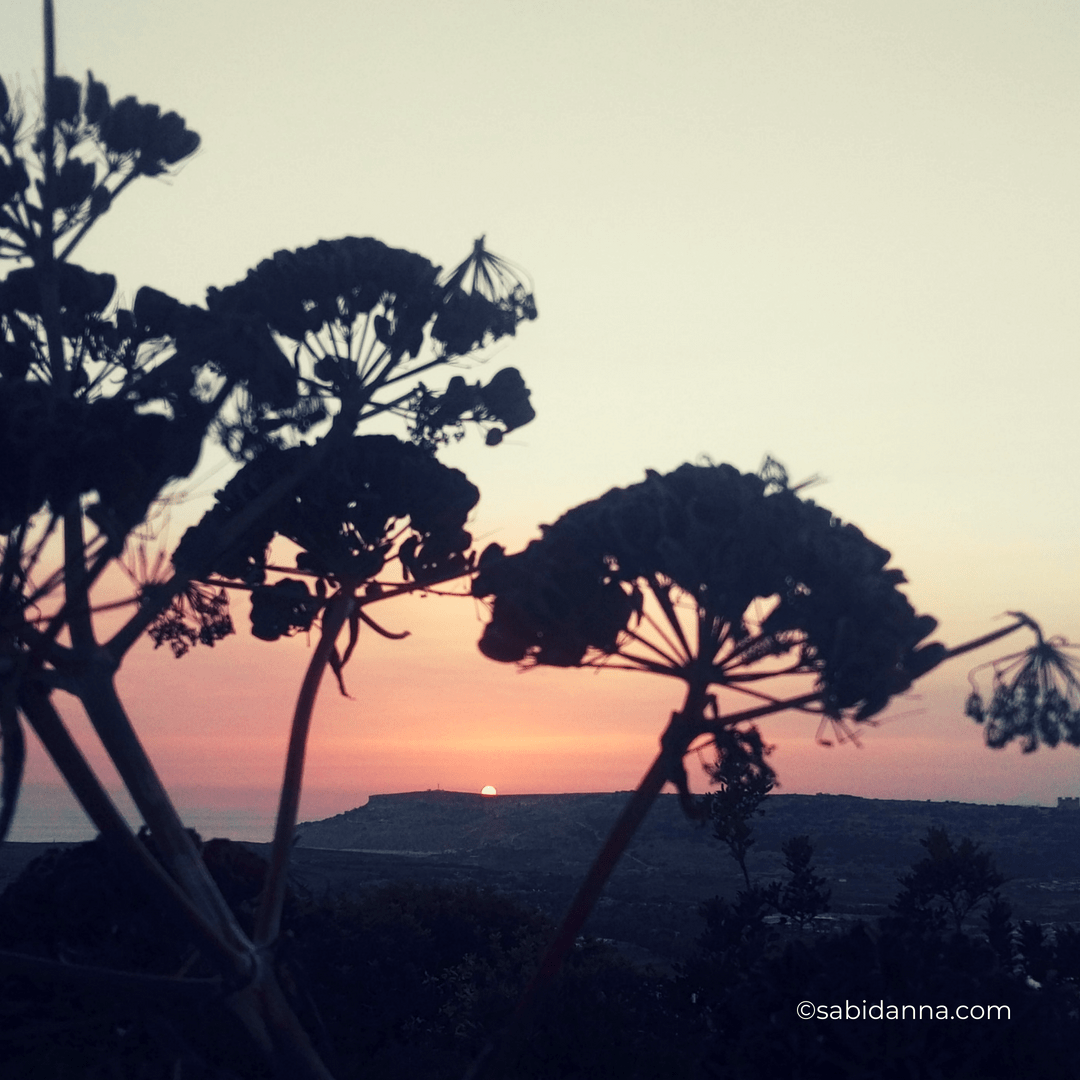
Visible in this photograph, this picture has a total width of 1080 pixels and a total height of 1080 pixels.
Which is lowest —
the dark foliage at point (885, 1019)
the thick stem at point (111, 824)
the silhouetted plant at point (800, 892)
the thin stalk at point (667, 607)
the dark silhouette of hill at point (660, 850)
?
the dark silhouette of hill at point (660, 850)

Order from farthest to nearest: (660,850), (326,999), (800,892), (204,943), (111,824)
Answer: (660,850) < (800,892) < (326,999) < (111,824) < (204,943)

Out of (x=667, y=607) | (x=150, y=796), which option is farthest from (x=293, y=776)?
(x=667, y=607)

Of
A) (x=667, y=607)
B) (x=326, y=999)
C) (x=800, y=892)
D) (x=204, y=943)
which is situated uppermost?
(x=667, y=607)

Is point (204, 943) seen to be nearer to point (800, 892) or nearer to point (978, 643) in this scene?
point (978, 643)

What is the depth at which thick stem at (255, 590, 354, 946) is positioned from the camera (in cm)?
1243

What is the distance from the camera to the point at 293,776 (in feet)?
42.7

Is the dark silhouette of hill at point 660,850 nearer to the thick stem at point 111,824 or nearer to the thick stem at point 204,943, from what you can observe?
the thick stem at point 204,943

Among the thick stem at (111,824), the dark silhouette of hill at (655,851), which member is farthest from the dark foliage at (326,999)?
the dark silhouette of hill at (655,851)

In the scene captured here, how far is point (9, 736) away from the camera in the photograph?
32.5 ft

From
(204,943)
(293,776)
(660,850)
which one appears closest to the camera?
(204,943)

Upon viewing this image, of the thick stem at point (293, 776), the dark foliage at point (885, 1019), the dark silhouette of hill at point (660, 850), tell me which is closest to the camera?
the dark foliage at point (885, 1019)

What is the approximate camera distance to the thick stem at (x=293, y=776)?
40.8 ft

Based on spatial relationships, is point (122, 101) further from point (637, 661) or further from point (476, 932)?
point (476, 932)

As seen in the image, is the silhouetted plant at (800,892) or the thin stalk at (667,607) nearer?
the thin stalk at (667,607)
